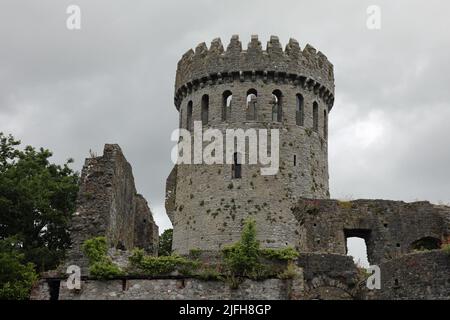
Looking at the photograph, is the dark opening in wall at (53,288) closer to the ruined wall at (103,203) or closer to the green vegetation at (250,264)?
the ruined wall at (103,203)

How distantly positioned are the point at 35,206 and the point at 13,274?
6.00 metres

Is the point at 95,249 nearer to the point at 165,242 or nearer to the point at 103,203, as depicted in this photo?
the point at 103,203

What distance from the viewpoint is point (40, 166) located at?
3878 centimetres

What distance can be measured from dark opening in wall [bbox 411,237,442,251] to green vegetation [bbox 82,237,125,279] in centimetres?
1263

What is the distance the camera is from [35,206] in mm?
35625

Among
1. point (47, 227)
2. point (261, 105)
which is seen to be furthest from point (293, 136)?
point (47, 227)

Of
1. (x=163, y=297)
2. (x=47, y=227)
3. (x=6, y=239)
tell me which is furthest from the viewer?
(x=47, y=227)

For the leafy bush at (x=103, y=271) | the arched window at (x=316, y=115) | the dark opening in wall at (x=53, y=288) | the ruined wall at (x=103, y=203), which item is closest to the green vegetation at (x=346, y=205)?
the ruined wall at (x=103, y=203)

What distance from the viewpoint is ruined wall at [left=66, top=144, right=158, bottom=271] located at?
88.9 ft

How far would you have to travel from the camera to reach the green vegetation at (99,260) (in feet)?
85.5

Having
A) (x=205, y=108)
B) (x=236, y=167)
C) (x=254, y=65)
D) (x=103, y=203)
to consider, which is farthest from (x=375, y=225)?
(x=205, y=108)

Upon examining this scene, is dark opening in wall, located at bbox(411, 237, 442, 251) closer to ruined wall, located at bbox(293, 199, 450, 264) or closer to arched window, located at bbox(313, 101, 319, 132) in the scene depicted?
ruined wall, located at bbox(293, 199, 450, 264)
